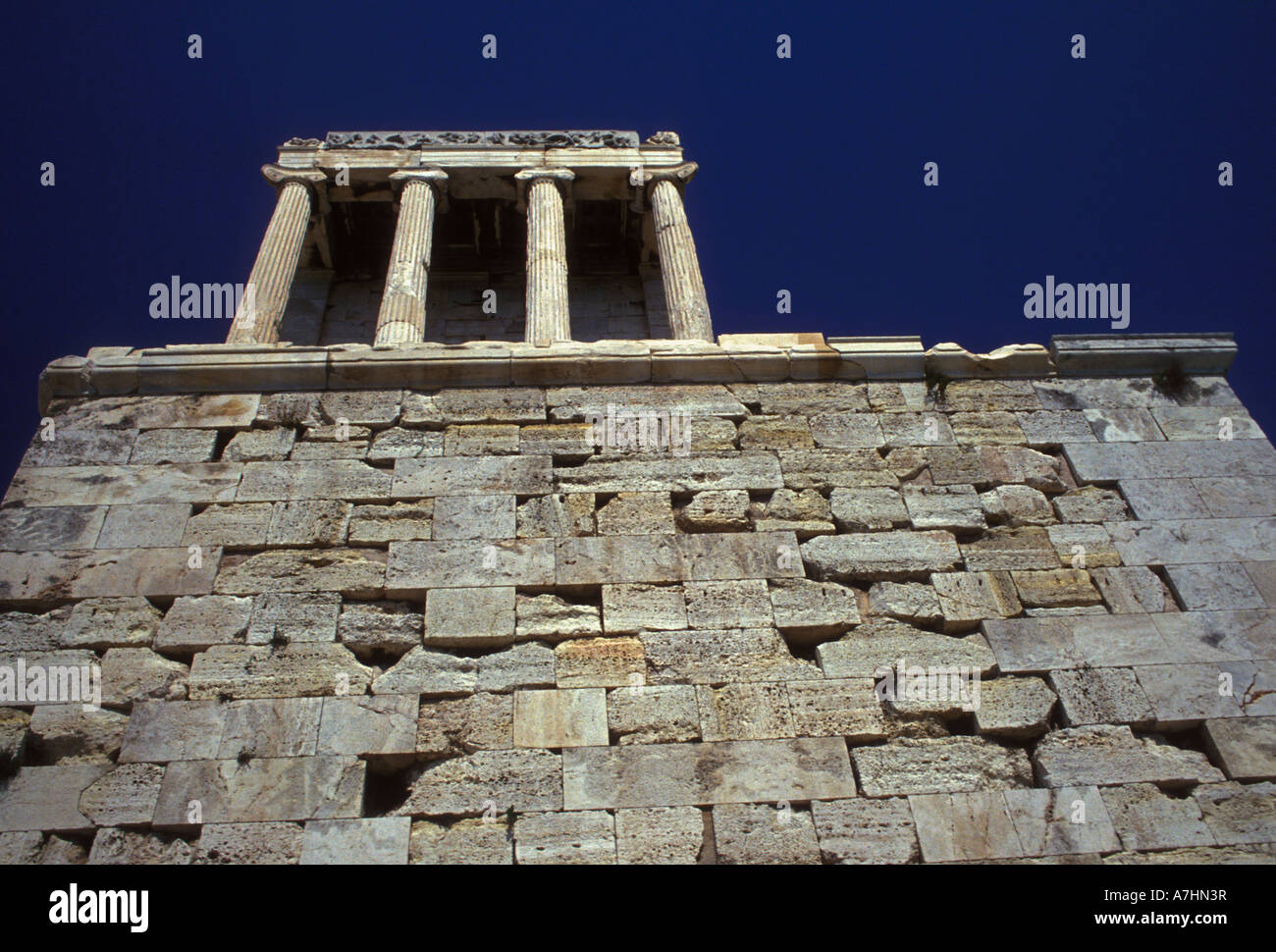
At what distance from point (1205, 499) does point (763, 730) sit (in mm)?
4090

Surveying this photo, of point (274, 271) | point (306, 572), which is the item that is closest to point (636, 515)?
point (306, 572)

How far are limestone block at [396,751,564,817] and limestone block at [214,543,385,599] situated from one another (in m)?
1.45

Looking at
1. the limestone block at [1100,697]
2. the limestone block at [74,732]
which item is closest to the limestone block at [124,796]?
the limestone block at [74,732]

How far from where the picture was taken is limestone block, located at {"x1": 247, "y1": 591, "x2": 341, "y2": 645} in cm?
674

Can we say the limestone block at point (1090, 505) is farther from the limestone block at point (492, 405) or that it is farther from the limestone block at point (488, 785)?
the limestone block at point (488, 785)

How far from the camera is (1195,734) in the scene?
6516mm

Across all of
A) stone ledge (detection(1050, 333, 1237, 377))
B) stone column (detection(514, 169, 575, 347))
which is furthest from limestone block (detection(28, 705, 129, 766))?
stone ledge (detection(1050, 333, 1237, 377))

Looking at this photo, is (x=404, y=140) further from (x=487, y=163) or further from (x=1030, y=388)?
(x=1030, y=388)

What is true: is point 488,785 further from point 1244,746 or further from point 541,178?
point 541,178

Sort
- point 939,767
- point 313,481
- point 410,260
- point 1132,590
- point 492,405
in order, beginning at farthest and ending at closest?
point 410,260 → point 492,405 → point 313,481 → point 1132,590 → point 939,767

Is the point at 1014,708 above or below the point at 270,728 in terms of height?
below

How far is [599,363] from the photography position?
884 centimetres

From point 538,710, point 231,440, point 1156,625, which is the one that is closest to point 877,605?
point 1156,625

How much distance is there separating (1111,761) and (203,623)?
5651mm
